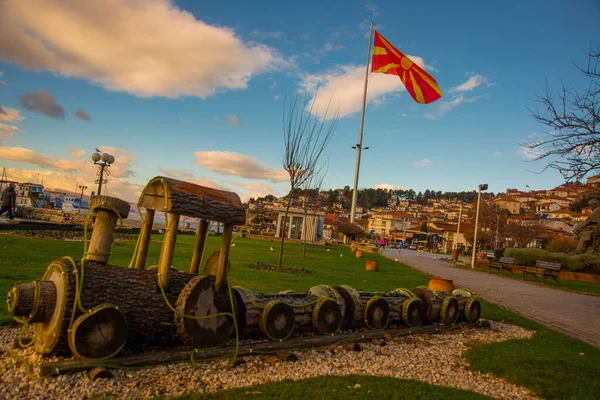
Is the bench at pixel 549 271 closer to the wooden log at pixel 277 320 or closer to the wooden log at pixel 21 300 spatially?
the wooden log at pixel 277 320

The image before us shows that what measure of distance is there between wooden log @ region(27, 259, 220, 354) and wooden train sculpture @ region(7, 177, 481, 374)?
0.01m

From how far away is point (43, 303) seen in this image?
3.90 m

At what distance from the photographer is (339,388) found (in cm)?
396

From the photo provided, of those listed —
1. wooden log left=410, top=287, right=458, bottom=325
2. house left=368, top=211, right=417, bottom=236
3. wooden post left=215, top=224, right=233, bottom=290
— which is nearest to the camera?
wooden post left=215, top=224, right=233, bottom=290

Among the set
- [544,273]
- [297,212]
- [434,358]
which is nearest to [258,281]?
[434,358]

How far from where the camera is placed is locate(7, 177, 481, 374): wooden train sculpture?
3.87m

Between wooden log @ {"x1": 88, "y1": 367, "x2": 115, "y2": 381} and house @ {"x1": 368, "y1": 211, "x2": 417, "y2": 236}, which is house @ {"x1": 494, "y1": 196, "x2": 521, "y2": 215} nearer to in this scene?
house @ {"x1": 368, "y1": 211, "x2": 417, "y2": 236}

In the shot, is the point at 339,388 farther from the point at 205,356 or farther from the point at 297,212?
the point at 297,212

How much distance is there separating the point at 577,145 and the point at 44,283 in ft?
35.1

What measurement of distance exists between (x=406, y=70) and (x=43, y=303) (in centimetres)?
1946

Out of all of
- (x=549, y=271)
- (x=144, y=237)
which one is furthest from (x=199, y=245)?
(x=549, y=271)

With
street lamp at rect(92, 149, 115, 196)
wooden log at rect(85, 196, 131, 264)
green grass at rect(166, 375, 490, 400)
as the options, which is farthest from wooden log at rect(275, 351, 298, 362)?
street lamp at rect(92, 149, 115, 196)

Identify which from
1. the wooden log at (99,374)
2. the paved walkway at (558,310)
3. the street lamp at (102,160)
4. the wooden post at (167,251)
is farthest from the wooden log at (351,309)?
the street lamp at (102,160)

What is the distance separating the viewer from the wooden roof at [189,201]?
14.4 ft
